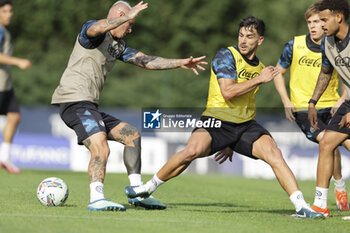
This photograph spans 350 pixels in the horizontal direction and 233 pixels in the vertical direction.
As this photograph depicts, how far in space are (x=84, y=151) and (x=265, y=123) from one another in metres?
6.15

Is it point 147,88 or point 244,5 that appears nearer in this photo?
point 147,88

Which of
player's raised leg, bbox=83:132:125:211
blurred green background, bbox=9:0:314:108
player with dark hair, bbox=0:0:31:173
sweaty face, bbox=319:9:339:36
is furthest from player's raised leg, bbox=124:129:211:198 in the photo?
blurred green background, bbox=9:0:314:108

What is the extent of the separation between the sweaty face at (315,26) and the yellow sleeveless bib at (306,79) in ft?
0.68

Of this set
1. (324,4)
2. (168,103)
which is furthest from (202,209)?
(168,103)

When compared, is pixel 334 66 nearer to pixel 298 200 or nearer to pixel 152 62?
pixel 298 200

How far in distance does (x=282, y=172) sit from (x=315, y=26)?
8.86 feet

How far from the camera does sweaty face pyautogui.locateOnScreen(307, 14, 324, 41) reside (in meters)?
9.93

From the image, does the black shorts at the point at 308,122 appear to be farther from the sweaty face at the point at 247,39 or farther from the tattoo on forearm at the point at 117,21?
the tattoo on forearm at the point at 117,21

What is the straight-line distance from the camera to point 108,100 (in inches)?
1281

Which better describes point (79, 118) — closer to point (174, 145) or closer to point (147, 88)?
point (174, 145)

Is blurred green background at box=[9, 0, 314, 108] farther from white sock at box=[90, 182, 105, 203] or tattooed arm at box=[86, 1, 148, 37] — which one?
white sock at box=[90, 182, 105, 203]

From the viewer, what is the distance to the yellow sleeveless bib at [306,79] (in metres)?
10.2

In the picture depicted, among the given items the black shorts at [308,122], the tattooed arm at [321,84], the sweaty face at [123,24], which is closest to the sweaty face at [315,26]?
the black shorts at [308,122]

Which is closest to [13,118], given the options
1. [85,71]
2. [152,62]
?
[152,62]
